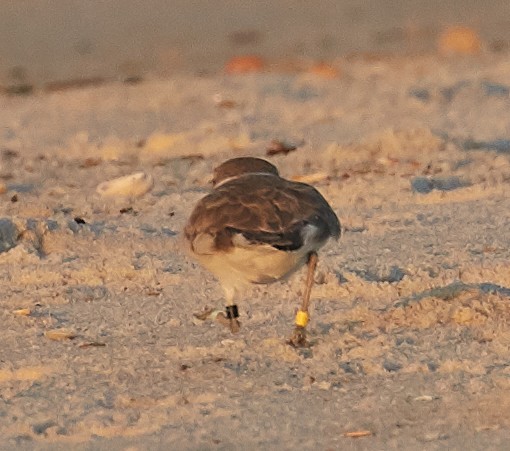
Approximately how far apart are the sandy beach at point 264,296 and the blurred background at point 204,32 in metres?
5.41

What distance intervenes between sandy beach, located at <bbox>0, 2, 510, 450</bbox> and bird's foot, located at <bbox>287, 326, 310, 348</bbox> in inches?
1.0

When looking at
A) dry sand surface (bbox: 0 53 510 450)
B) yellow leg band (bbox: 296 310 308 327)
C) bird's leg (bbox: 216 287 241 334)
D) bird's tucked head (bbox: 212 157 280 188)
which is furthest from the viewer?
bird's tucked head (bbox: 212 157 280 188)

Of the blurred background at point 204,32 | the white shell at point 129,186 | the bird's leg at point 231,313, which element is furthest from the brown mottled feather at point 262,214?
the blurred background at point 204,32

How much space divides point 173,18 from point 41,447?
15707mm

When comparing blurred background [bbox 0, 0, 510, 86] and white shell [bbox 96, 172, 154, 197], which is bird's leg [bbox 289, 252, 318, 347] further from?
blurred background [bbox 0, 0, 510, 86]

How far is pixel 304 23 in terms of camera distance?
1878 cm

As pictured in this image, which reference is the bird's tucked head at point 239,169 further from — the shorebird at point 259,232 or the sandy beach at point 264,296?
the sandy beach at point 264,296

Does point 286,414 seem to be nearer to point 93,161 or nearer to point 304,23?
point 93,161

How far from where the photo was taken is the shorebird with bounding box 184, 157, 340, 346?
469 centimetres

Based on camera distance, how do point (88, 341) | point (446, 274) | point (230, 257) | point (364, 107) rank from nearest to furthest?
point (230, 257) → point (88, 341) → point (446, 274) → point (364, 107)

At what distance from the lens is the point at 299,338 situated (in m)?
4.95

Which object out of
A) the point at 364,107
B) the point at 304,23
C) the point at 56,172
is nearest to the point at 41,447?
the point at 56,172

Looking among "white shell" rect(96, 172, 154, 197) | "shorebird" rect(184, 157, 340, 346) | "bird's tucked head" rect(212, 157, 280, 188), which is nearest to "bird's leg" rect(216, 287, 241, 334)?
"shorebird" rect(184, 157, 340, 346)

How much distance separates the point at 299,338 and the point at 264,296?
0.73m
